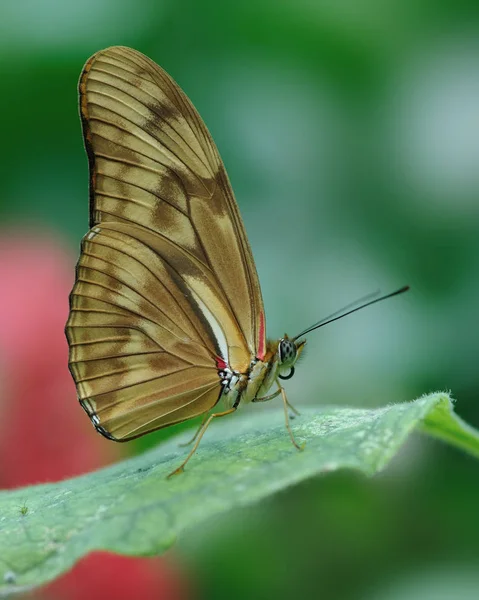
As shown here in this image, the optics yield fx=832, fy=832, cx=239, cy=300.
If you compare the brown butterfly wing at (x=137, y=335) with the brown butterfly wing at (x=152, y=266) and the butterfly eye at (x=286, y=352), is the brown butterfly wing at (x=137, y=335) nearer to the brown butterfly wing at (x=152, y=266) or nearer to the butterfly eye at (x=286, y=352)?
the brown butterfly wing at (x=152, y=266)

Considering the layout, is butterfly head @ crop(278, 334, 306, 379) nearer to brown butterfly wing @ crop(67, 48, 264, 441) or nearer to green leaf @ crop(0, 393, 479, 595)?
brown butterfly wing @ crop(67, 48, 264, 441)

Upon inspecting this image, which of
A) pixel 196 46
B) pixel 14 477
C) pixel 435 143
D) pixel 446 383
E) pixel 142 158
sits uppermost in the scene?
pixel 196 46

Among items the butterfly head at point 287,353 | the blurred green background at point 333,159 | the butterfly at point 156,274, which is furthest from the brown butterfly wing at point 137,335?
the blurred green background at point 333,159

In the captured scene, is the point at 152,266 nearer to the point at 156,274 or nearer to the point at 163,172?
the point at 156,274

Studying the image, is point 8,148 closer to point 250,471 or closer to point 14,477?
point 14,477

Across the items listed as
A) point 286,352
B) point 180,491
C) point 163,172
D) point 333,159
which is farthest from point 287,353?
point 333,159

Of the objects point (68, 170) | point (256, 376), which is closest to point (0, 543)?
point (256, 376)

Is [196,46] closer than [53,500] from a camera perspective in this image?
No

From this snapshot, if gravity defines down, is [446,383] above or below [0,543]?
below
